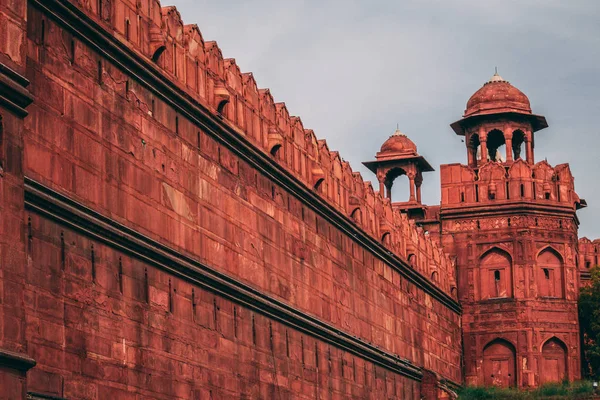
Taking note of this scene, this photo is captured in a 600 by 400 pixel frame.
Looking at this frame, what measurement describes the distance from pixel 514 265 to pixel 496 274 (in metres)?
0.76

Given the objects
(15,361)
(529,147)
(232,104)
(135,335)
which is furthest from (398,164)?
(15,361)

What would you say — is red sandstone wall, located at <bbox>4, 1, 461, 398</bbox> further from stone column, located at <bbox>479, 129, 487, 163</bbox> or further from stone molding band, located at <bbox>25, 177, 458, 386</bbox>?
stone column, located at <bbox>479, 129, 487, 163</bbox>

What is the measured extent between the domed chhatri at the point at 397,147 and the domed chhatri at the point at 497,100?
3459 mm

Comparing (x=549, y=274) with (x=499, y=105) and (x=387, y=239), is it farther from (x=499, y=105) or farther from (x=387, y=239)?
(x=387, y=239)

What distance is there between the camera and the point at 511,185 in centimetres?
4200

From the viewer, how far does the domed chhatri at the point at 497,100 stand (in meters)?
43.8

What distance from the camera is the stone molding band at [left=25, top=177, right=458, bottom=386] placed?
16609 mm

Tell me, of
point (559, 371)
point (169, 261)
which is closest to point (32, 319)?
point (169, 261)

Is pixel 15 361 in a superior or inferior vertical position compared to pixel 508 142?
inferior

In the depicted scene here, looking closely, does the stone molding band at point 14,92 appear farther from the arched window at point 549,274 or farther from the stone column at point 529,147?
the stone column at point 529,147

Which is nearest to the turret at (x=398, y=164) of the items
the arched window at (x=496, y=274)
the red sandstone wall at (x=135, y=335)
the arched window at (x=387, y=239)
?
the arched window at (x=496, y=274)

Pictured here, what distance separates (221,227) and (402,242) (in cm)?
1446

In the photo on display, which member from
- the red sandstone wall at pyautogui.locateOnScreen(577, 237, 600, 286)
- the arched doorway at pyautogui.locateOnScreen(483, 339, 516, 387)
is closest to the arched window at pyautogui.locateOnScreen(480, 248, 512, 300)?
the arched doorway at pyautogui.locateOnScreen(483, 339, 516, 387)

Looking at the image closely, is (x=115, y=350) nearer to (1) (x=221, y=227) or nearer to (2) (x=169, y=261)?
(2) (x=169, y=261)
